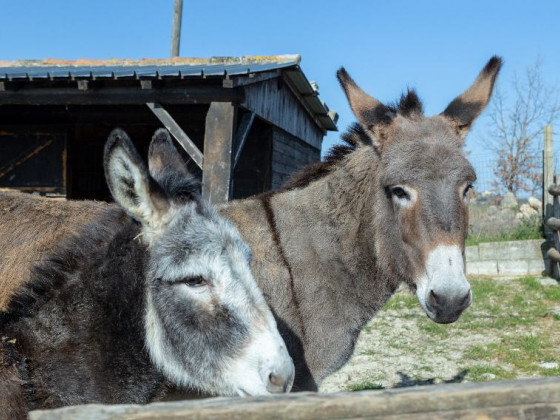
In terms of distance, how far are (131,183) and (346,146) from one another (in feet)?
6.44

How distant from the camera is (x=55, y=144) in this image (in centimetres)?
1202

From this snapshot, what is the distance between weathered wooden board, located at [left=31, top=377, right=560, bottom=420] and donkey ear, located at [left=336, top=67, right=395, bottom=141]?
8.92 ft

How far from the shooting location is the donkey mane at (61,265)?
95.6 inches

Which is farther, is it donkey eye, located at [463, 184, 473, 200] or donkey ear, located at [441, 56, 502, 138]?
donkey ear, located at [441, 56, 502, 138]

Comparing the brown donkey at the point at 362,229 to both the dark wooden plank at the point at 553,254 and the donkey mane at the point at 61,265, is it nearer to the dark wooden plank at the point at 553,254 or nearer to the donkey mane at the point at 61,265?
the donkey mane at the point at 61,265

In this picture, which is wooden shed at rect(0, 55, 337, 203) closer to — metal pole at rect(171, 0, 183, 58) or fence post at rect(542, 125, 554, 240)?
fence post at rect(542, 125, 554, 240)

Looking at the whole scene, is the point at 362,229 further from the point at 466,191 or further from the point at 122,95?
the point at 122,95

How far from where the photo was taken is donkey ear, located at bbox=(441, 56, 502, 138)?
3.96m

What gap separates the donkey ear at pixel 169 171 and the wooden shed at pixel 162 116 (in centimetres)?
456

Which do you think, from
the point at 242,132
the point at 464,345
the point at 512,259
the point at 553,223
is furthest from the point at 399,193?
the point at 512,259

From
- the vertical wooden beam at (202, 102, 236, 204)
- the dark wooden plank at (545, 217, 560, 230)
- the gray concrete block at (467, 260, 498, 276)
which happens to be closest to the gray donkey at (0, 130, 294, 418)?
the vertical wooden beam at (202, 102, 236, 204)

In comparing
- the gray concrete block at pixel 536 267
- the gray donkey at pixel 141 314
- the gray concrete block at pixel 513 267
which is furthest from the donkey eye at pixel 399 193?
the gray concrete block at pixel 536 267

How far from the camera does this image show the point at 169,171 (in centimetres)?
306

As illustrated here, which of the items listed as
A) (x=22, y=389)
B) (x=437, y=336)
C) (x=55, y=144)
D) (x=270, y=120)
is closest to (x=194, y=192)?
(x=22, y=389)
